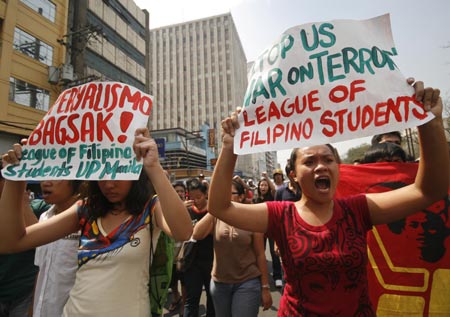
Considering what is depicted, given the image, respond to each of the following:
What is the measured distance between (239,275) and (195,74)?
7188cm

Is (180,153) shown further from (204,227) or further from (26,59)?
(204,227)

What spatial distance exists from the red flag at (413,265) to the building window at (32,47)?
18152mm

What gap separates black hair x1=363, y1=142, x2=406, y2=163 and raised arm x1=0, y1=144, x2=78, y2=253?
2.28m

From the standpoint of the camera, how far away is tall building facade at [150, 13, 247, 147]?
68.4m

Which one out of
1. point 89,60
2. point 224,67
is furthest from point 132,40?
point 224,67

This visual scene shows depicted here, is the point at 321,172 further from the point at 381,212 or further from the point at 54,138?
the point at 54,138

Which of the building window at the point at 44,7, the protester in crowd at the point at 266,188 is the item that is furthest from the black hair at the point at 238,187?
the building window at the point at 44,7

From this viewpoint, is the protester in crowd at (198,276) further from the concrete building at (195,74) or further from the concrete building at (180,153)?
the concrete building at (195,74)

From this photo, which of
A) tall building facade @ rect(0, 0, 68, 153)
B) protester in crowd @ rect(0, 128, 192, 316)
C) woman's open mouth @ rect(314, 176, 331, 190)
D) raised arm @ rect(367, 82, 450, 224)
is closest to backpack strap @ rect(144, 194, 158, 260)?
protester in crowd @ rect(0, 128, 192, 316)

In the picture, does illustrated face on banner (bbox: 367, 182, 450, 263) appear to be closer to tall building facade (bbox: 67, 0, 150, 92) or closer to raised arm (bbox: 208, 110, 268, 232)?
raised arm (bbox: 208, 110, 268, 232)

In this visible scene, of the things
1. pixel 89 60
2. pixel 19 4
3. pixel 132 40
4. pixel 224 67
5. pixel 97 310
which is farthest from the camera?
pixel 224 67

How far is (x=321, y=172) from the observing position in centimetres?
153

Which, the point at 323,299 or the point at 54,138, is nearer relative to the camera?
the point at 323,299

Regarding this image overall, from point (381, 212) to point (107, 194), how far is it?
1.54 m
